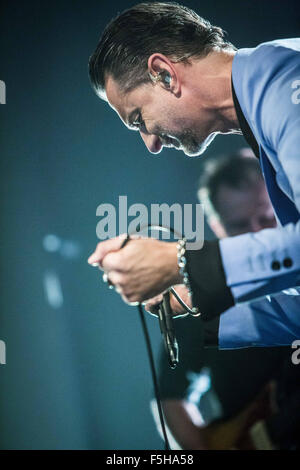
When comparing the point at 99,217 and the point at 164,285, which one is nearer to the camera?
the point at 164,285

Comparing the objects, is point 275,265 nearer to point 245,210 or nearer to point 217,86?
point 217,86

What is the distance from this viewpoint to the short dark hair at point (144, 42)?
1.13 meters

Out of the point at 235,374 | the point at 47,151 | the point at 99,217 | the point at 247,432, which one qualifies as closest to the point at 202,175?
the point at 99,217

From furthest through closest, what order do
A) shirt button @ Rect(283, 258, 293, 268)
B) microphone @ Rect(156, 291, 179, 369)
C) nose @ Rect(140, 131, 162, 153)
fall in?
nose @ Rect(140, 131, 162, 153), microphone @ Rect(156, 291, 179, 369), shirt button @ Rect(283, 258, 293, 268)

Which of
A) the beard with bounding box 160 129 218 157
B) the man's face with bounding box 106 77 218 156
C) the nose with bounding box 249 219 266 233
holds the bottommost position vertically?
the nose with bounding box 249 219 266 233

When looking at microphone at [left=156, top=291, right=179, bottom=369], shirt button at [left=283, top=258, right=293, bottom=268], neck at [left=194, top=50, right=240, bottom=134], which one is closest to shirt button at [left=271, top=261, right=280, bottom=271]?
shirt button at [left=283, top=258, right=293, bottom=268]

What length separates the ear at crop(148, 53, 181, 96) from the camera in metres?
1.10

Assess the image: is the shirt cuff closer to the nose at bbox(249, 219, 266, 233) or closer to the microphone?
the microphone

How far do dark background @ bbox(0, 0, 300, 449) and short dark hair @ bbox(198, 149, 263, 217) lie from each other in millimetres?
215

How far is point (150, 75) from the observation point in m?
1.12

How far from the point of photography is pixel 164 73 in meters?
1.11
